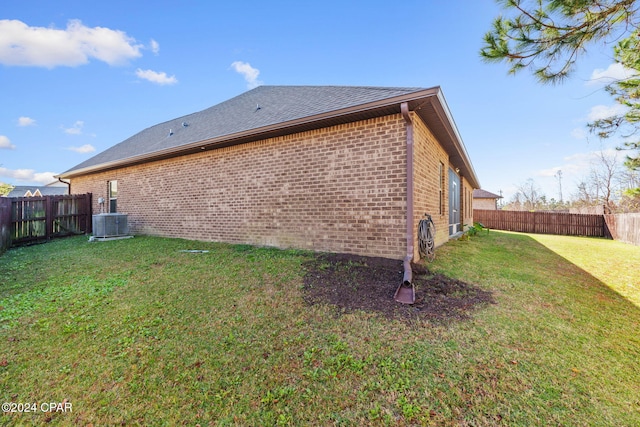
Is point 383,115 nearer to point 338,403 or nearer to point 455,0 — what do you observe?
point 455,0

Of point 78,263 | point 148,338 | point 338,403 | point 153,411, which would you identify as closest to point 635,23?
point 338,403

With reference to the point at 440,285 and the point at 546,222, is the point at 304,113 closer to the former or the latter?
the point at 440,285

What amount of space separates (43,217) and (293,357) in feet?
40.7

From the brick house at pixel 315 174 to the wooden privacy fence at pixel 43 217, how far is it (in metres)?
3.38

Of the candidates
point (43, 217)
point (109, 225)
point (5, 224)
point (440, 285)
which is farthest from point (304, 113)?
point (43, 217)

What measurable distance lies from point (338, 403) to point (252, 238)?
5442mm

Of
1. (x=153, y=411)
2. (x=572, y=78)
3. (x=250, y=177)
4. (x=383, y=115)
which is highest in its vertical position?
(x=572, y=78)

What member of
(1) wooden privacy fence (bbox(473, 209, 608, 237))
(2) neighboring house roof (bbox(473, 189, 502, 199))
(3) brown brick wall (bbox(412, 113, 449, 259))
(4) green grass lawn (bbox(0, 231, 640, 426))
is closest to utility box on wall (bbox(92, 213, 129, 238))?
(4) green grass lawn (bbox(0, 231, 640, 426))

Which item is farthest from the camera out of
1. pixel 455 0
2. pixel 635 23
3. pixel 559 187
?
pixel 559 187

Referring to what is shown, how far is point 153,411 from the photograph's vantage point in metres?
2.05

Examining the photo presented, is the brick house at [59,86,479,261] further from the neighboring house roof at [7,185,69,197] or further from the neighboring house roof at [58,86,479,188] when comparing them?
the neighboring house roof at [7,185,69,197]

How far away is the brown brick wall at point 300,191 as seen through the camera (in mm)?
5180

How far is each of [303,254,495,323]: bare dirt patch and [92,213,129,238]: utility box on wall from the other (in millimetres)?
8014

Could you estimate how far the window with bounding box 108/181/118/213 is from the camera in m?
10.9
